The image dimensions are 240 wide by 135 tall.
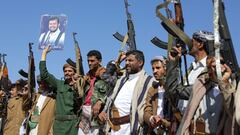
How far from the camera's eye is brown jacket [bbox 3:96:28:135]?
10812 mm

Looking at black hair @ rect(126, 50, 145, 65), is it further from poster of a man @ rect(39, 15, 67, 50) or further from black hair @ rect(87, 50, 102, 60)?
poster of a man @ rect(39, 15, 67, 50)

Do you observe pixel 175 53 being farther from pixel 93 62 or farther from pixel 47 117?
pixel 47 117

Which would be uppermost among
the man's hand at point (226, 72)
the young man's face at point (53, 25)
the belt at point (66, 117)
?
the young man's face at point (53, 25)

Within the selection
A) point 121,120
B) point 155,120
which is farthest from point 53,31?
point 155,120

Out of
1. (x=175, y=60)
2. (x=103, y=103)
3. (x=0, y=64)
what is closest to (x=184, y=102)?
(x=175, y=60)

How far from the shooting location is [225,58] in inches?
180

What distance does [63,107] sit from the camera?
8812 millimetres

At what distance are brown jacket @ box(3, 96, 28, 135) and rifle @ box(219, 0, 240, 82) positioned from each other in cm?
688

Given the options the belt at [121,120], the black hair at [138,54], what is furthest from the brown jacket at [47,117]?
the black hair at [138,54]

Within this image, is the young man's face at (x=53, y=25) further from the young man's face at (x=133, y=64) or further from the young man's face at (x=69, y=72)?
the young man's face at (x=133, y=64)

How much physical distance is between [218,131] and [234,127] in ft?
1.10

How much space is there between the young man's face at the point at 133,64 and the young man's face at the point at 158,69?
26.5 inches

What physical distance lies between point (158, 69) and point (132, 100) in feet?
2.24

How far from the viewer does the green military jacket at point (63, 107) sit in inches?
341
